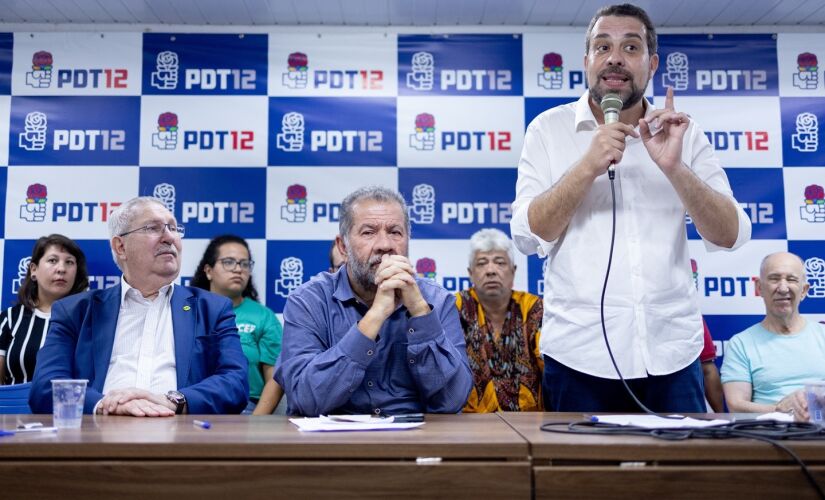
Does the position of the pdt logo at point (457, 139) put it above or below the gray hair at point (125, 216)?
above

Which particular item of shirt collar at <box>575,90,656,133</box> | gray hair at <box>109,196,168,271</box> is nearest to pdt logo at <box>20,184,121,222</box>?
Answer: gray hair at <box>109,196,168,271</box>

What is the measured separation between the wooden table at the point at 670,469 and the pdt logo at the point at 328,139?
2780 mm

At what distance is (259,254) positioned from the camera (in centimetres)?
365

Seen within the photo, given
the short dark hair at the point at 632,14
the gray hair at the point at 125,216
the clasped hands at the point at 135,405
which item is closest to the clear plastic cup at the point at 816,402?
the short dark hair at the point at 632,14

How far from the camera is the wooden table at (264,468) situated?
1.05 m

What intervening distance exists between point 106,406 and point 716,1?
331cm

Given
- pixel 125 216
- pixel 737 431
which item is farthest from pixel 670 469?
pixel 125 216

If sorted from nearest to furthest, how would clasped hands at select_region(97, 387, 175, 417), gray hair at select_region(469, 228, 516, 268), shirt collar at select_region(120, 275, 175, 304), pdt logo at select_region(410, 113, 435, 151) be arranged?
1. clasped hands at select_region(97, 387, 175, 417)
2. shirt collar at select_region(120, 275, 175, 304)
3. gray hair at select_region(469, 228, 516, 268)
4. pdt logo at select_region(410, 113, 435, 151)

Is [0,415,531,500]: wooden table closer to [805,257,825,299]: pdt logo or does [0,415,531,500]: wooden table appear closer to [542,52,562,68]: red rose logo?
[542,52,562,68]: red rose logo

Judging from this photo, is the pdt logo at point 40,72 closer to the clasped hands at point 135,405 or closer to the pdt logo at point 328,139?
the pdt logo at point 328,139

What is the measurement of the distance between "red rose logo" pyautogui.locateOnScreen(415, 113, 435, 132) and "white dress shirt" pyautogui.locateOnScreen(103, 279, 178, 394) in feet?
5.90

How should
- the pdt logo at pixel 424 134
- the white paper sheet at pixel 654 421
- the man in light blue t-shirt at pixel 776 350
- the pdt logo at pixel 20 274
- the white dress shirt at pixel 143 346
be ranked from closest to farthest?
1. the white paper sheet at pixel 654 421
2. the white dress shirt at pixel 143 346
3. the man in light blue t-shirt at pixel 776 350
4. the pdt logo at pixel 20 274
5. the pdt logo at pixel 424 134

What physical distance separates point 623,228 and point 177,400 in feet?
3.99

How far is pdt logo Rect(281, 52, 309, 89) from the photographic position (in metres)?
3.75
